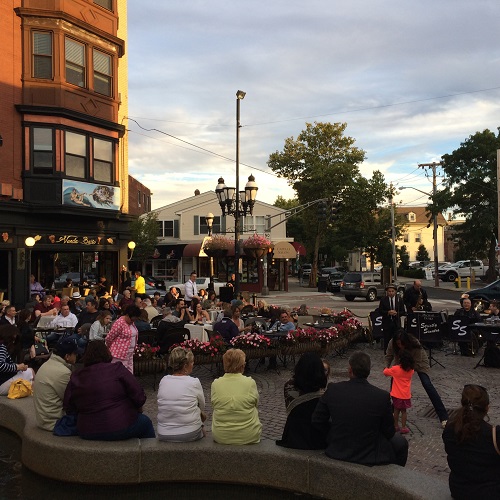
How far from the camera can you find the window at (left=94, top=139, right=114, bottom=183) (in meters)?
23.1

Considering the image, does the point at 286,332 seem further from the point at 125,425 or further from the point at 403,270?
the point at 403,270

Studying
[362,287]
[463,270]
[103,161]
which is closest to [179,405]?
[103,161]

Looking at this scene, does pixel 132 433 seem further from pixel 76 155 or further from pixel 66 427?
pixel 76 155

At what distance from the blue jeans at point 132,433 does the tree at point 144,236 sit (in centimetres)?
4163

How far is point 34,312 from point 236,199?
A: 28.5 ft

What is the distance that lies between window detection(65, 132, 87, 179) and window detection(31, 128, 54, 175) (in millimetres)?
654

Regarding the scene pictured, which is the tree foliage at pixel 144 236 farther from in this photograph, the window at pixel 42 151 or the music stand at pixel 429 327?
the music stand at pixel 429 327

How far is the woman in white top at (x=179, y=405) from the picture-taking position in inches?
241

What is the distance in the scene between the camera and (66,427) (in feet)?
21.0

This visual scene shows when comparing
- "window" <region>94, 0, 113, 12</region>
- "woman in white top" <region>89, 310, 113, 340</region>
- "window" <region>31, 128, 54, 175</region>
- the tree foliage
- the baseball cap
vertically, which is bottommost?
"woman in white top" <region>89, 310, 113, 340</region>

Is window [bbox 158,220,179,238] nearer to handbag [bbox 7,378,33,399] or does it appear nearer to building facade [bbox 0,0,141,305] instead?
building facade [bbox 0,0,141,305]

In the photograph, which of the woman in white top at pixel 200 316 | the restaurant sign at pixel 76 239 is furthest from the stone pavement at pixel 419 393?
the restaurant sign at pixel 76 239

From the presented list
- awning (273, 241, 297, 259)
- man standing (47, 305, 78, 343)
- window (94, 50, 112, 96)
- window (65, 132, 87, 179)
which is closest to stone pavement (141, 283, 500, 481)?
man standing (47, 305, 78, 343)

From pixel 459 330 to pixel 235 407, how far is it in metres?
8.88
